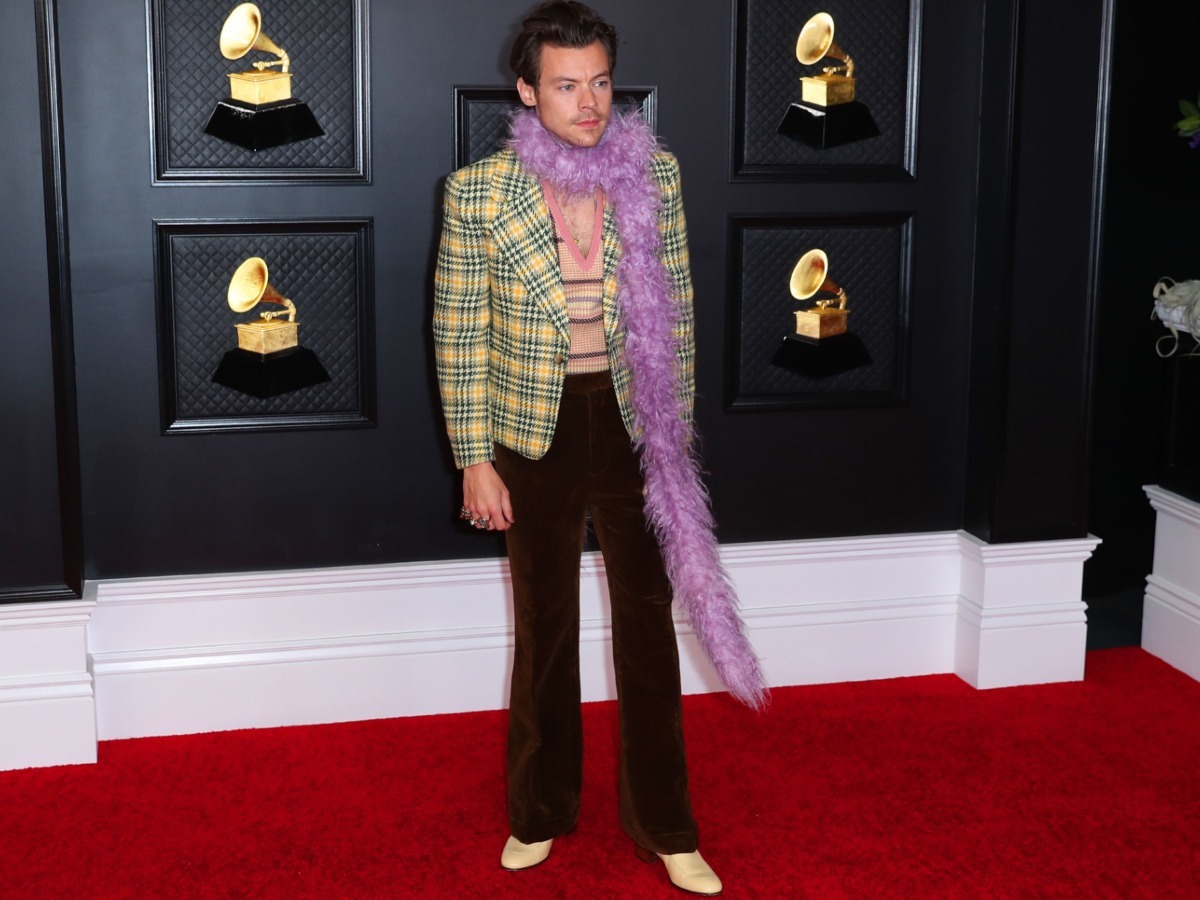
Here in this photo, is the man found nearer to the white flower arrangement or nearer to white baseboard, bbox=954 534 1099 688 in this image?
white baseboard, bbox=954 534 1099 688

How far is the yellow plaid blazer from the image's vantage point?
247 cm

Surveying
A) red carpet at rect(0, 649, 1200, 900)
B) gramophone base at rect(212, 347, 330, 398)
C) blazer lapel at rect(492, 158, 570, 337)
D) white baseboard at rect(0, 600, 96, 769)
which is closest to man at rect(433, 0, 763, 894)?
blazer lapel at rect(492, 158, 570, 337)

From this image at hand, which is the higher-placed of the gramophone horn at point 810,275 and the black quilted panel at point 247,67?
the black quilted panel at point 247,67

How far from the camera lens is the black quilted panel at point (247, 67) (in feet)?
10.1

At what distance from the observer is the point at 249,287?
322 centimetres

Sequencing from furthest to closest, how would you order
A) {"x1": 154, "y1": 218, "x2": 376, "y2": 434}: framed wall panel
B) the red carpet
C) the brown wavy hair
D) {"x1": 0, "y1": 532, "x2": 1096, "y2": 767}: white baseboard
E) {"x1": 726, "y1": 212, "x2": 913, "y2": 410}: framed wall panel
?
{"x1": 726, "y1": 212, "x2": 913, "y2": 410}: framed wall panel < {"x1": 0, "y1": 532, "x2": 1096, "y2": 767}: white baseboard < {"x1": 154, "y1": 218, "x2": 376, "y2": 434}: framed wall panel < the red carpet < the brown wavy hair

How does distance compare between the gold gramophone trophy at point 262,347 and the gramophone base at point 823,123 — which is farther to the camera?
the gramophone base at point 823,123

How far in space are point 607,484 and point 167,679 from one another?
4.43ft

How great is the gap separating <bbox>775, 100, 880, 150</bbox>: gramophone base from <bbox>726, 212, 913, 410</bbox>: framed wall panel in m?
0.19

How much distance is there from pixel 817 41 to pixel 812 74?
0.25 ft

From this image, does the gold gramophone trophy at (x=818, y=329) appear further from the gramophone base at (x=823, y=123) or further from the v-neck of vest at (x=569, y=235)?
the v-neck of vest at (x=569, y=235)

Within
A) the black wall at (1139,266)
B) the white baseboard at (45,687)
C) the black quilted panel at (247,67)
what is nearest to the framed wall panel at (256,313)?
the black quilted panel at (247,67)

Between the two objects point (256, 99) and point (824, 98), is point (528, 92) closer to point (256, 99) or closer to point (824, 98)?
point (256, 99)

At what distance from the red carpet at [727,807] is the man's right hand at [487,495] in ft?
2.33
